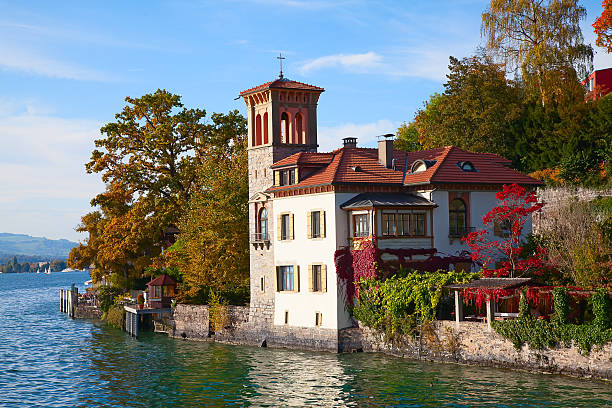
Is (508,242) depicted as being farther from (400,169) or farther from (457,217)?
(400,169)

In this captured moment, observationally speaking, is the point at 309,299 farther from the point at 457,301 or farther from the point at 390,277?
the point at 457,301

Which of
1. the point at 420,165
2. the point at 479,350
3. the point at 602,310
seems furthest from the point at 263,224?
the point at 602,310

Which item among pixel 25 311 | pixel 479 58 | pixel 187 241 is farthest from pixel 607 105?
pixel 25 311

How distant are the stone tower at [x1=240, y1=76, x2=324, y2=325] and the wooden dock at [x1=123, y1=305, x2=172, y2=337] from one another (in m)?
11.5

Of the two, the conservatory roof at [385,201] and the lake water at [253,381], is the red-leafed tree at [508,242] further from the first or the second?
the lake water at [253,381]

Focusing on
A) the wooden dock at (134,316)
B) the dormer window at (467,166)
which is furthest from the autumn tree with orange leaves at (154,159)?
the dormer window at (467,166)

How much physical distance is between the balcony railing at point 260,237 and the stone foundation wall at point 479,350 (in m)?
9.32

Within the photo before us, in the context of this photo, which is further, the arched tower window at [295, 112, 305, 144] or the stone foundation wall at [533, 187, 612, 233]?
the arched tower window at [295, 112, 305, 144]

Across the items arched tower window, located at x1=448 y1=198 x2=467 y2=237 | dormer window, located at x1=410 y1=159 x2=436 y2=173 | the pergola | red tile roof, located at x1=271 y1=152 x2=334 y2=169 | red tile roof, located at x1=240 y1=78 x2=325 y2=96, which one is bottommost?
the pergola

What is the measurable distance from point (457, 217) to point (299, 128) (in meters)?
12.7

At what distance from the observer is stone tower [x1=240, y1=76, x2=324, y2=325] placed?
5234 cm

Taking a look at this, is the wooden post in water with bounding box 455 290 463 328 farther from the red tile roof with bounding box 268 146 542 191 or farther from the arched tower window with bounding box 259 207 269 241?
the arched tower window with bounding box 259 207 269 241

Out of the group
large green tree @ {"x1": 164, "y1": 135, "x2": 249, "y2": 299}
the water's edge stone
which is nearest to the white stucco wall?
the water's edge stone

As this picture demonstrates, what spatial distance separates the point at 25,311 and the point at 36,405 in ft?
216
